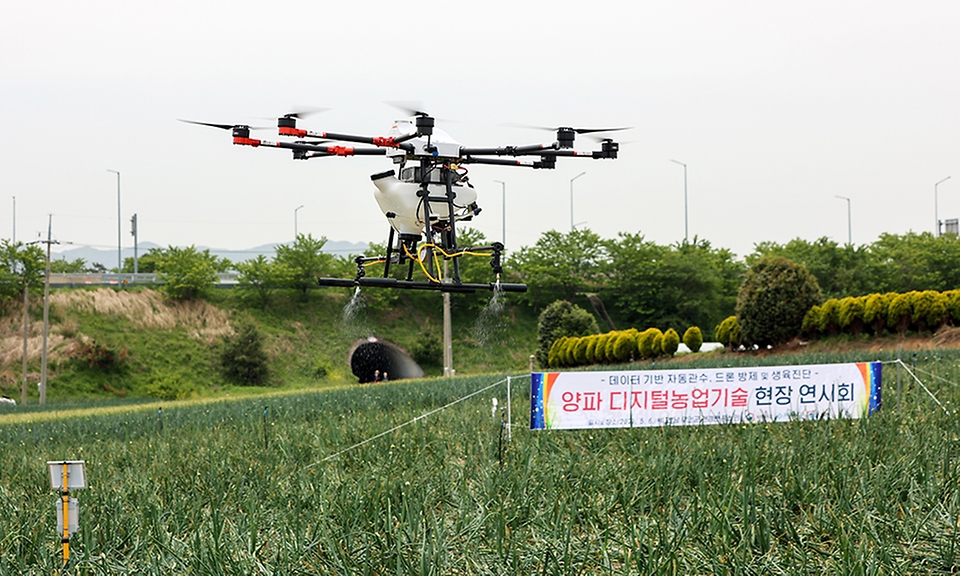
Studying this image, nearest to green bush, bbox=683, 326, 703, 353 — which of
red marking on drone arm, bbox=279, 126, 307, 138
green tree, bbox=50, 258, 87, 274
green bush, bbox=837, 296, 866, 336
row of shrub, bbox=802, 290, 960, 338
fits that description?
row of shrub, bbox=802, 290, 960, 338

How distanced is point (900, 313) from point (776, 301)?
3365mm

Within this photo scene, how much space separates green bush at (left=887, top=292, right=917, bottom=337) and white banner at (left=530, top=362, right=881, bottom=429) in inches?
628

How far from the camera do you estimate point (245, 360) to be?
39.8 m

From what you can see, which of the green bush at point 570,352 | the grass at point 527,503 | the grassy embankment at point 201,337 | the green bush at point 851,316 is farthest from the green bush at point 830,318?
the grassy embankment at point 201,337

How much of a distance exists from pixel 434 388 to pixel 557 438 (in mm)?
8333

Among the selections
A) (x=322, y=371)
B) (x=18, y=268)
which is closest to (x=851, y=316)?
(x=322, y=371)

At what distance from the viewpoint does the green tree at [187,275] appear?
146ft

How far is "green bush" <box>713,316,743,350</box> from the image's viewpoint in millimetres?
29562

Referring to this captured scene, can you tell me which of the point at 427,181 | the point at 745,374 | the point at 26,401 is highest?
the point at 427,181

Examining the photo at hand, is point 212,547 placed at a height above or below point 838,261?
below

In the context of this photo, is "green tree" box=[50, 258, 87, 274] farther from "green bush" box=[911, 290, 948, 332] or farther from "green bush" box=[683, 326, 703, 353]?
"green bush" box=[911, 290, 948, 332]

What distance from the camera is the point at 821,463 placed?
27.9 ft

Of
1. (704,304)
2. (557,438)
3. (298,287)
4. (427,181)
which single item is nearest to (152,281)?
(298,287)

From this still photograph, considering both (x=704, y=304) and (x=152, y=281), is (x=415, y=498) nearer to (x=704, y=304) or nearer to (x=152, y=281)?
(x=704, y=304)
